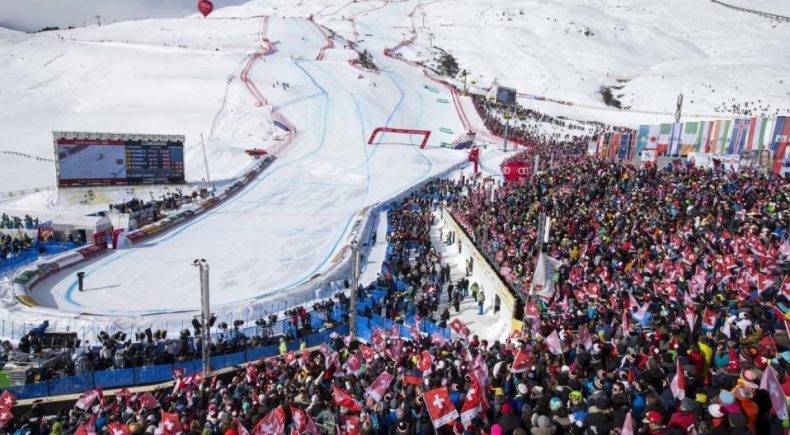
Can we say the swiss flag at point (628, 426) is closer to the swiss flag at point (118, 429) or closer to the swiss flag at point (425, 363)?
the swiss flag at point (425, 363)

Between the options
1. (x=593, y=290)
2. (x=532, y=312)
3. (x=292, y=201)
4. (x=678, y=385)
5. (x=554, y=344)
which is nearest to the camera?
(x=678, y=385)

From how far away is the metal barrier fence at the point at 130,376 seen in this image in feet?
39.9

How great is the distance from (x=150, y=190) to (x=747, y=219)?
2914 centimetres

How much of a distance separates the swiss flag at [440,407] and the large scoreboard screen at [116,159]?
→ 93.4 feet

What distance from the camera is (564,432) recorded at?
5840 millimetres

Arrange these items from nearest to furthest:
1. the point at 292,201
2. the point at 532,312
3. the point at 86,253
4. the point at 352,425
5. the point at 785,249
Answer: the point at 352,425
the point at 785,249
the point at 532,312
the point at 86,253
the point at 292,201

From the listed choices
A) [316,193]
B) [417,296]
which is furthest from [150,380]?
[316,193]

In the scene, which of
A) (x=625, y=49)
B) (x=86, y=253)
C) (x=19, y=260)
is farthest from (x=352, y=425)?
(x=625, y=49)

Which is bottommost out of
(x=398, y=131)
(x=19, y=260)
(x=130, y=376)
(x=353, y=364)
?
(x=19, y=260)

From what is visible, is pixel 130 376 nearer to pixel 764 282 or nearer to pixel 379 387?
pixel 379 387

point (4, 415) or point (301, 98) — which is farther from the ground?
point (301, 98)

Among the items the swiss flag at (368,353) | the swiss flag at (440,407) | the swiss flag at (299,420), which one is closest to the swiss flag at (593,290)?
the swiss flag at (368,353)

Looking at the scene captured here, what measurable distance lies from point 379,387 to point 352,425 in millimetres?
1017

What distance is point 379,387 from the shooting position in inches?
309
